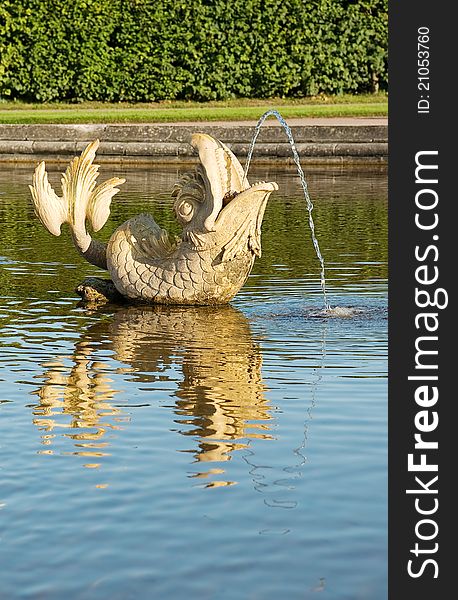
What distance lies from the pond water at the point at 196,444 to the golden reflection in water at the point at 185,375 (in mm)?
16

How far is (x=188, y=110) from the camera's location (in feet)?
98.6

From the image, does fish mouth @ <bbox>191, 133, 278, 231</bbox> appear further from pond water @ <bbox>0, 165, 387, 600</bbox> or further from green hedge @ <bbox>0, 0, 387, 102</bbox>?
green hedge @ <bbox>0, 0, 387, 102</bbox>

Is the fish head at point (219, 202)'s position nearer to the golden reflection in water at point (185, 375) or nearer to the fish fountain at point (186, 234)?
the fish fountain at point (186, 234)

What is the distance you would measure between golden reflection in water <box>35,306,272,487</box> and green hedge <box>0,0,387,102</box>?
828 inches

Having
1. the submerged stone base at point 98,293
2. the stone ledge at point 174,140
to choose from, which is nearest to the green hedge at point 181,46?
the stone ledge at point 174,140

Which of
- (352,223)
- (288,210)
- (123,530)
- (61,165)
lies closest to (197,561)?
(123,530)

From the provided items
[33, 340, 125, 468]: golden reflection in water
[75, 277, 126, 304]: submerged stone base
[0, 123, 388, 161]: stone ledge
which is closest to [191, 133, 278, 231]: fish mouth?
[75, 277, 126, 304]: submerged stone base

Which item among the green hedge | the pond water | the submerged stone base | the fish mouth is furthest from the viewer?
the green hedge

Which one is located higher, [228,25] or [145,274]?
[228,25]

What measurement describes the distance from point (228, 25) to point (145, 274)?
21361 mm

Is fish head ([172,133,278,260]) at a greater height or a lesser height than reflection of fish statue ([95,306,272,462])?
greater

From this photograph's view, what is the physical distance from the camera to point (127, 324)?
416 inches

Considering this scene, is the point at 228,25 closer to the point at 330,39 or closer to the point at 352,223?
the point at 330,39

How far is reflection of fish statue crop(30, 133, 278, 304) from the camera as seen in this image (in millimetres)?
10672
